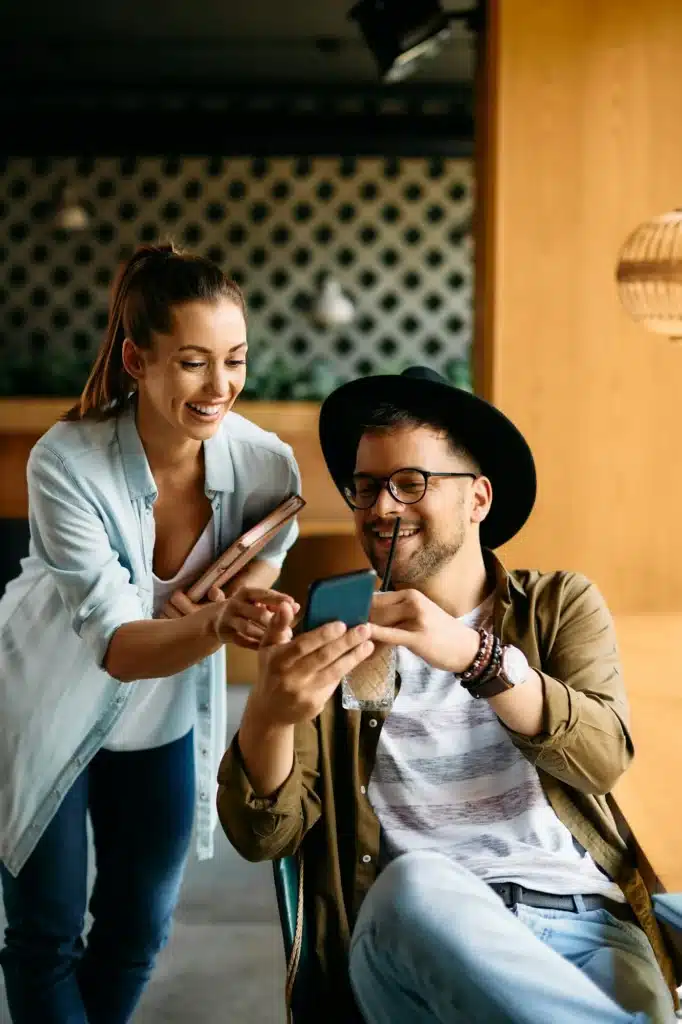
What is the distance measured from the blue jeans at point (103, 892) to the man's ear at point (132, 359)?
1.97ft

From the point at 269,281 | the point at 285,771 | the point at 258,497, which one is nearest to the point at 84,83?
the point at 269,281

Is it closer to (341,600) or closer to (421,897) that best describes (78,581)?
(341,600)

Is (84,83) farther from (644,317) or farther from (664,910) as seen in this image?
(664,910)

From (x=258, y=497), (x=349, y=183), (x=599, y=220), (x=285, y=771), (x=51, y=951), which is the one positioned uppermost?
(x=349, y=183)

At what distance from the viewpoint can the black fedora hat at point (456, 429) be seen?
59.2 inches

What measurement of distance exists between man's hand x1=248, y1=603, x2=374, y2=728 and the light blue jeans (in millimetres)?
220

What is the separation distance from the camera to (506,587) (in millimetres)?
1527

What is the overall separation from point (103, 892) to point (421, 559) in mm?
783

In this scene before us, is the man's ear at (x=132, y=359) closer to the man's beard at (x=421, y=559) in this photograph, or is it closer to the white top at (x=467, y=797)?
the man's beard at (x=421, y=559)

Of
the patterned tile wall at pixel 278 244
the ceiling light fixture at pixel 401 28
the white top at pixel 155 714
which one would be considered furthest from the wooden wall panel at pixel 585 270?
the patterned tile wall at pixel 278 244

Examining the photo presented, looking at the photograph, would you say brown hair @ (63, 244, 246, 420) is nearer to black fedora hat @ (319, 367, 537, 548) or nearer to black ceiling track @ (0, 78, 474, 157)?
black fedora hat @ (319, 367, 537, 548)

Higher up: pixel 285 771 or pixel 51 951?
pixel 285 771

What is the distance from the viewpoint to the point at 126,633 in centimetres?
144

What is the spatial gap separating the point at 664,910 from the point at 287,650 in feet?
1.58
